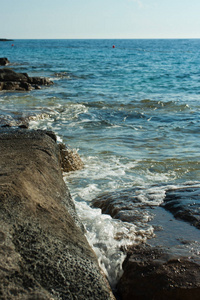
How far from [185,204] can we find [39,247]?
2734 millimetres

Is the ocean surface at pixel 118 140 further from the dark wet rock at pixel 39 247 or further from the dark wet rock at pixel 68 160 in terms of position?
the dark wet rock at pixel 39 247

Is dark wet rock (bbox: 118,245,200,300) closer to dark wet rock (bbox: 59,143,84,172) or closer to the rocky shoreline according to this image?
the rocky shoreline

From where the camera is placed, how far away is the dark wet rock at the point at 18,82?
58.4ft

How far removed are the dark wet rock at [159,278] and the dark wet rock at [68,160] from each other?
12.4ft

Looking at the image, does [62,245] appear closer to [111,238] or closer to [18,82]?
[111,238]

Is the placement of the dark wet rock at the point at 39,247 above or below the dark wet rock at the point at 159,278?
above

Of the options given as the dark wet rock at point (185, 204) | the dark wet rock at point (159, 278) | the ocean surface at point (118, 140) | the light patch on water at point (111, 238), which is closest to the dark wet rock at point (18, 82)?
the ocean surface at point (118, 140)

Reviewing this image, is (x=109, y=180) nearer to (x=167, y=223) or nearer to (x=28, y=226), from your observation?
(x=167, y=223)

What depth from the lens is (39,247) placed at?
2.46 meters

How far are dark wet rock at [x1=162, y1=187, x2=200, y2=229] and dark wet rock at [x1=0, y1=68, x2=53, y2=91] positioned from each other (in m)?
14.1

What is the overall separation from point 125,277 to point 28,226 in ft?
3.76

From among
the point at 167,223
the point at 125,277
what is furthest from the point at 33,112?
the point at 125,277

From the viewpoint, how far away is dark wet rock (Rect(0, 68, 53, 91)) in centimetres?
1780

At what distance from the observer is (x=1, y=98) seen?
49.6 feet
